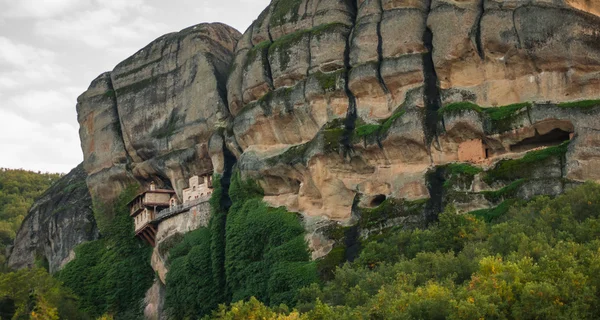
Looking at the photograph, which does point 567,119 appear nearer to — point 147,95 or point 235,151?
point 235,151

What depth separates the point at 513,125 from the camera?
4116cm

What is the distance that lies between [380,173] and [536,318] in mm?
18716

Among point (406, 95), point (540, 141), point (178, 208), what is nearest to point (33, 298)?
point (178, 208)

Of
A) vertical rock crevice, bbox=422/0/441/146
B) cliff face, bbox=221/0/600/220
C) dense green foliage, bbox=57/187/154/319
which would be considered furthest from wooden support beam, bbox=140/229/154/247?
vertical rock crevice, bbox=422/0/441/146

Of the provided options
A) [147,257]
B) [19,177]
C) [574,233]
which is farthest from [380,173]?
[19,177]

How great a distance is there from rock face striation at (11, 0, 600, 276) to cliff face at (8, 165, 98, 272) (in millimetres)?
8294

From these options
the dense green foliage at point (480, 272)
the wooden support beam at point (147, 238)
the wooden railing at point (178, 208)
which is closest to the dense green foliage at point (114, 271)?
the wooden support beam at point (147, 238)

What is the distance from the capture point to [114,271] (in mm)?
56000

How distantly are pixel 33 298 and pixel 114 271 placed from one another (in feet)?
34.6

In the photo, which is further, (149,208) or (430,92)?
(149,208)

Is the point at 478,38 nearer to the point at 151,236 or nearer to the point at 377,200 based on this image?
the point at 377,200

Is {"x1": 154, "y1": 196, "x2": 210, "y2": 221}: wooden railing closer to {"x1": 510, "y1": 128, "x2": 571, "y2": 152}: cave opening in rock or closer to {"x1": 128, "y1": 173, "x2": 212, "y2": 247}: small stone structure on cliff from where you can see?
{"x1": 128, "y1": 173, "x2": 212, "y2": 247}: small stone structure on cliff

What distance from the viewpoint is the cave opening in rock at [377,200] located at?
4428cm

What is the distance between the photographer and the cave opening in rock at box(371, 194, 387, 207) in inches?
1743
